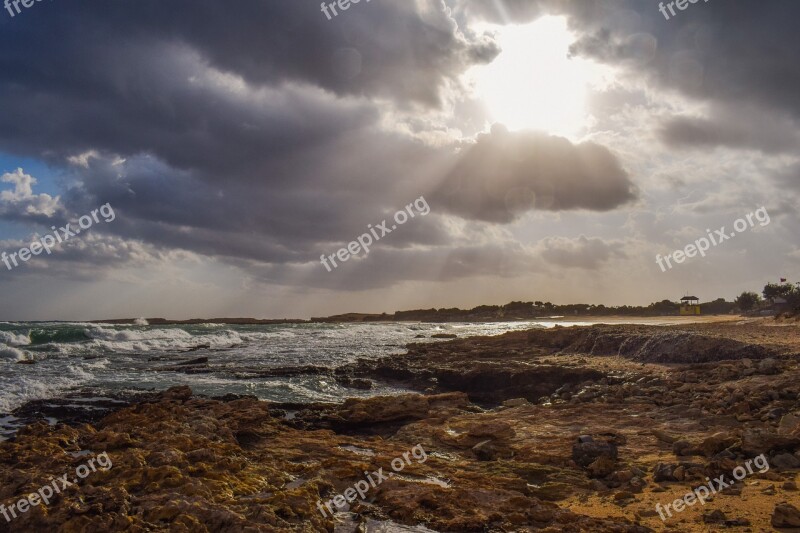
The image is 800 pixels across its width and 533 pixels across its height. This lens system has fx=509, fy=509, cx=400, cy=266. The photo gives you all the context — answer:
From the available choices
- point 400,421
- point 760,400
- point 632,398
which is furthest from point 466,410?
point 760,400

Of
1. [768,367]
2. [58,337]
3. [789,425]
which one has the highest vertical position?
[768,367]

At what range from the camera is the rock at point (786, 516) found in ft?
19.2

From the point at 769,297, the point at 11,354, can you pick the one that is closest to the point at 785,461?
the point at 11,354

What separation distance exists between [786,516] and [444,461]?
5307 mm

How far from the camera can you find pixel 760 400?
37.5 feet

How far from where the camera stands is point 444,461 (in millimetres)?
9680

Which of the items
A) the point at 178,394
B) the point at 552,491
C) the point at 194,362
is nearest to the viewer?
the point at 552,491

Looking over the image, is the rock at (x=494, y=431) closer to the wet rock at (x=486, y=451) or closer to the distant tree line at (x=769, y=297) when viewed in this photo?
the wet rock at (x=486, y=451)

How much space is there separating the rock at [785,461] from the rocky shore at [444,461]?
21 millimetres

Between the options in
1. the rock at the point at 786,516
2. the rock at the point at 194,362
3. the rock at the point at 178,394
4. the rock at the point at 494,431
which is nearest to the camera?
the rock at the point at 786,516

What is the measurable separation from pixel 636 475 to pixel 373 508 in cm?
424

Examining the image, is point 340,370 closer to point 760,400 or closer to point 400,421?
point 400,421

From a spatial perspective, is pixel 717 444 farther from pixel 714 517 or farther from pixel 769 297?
pixel 769 297

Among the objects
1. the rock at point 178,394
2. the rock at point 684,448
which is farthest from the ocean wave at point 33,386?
the rock at point 684,448
